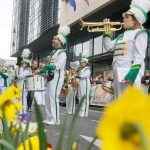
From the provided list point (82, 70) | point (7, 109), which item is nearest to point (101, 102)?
point (82, 70)

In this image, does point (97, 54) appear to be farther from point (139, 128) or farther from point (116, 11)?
point (139, 128)

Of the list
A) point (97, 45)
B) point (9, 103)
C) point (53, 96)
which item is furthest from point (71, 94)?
point (97, 45)

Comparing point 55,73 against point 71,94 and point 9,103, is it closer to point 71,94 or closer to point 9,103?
point 9,103

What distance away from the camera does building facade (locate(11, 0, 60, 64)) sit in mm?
33781

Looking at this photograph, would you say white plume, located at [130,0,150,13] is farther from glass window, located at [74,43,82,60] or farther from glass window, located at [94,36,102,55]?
glass window, located at [74,43,82,60]

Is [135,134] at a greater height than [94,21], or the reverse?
[94,21]

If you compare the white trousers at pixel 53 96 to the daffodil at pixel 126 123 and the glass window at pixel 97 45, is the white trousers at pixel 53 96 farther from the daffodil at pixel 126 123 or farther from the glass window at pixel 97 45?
the glass window at pixel 97 45

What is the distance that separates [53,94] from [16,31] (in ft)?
168

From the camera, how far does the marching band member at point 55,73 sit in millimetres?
6602

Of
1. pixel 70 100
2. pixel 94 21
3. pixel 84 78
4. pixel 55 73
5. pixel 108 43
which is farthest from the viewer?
pixel 94 21

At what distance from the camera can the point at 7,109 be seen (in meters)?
0.81

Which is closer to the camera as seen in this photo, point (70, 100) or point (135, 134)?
point (135, 134)

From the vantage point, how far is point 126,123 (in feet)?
1.17

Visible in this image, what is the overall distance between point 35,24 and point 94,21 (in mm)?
18545
